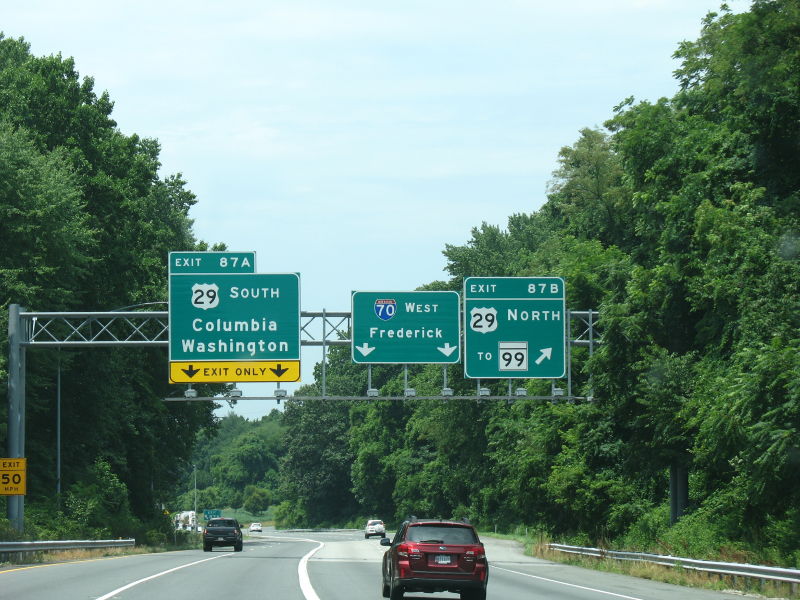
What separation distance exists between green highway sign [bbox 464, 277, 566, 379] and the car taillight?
17150mm

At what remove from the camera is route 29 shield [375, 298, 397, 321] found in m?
36.9

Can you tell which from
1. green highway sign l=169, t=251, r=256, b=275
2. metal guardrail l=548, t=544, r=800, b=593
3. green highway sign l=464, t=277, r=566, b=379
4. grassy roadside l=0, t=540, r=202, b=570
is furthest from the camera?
green highway sign l=464, t=277, r=566, b=379

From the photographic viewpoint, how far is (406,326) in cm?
3681

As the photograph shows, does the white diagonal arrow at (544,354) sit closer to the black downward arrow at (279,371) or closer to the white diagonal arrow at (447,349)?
the white diagonal arrow at (447,349)

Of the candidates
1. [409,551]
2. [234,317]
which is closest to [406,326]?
[234,317]

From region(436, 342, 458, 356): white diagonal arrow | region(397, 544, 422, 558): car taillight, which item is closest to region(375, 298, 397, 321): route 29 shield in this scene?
region(436, 342, 458, 356): white diagonal arrow

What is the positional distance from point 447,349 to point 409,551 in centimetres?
1678

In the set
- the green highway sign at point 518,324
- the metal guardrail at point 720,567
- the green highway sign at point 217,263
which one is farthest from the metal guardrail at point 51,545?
the metal guardrail at point 720,567

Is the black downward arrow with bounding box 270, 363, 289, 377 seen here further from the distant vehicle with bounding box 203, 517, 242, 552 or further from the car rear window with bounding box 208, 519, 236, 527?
the car rear window with bounding box 208, 519, 236, 527

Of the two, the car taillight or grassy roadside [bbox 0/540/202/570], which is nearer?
the car taillight

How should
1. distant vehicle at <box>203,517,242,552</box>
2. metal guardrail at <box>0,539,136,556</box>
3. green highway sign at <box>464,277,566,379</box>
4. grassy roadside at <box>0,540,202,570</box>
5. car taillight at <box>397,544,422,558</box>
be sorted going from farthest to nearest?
distant vehicle at <box>203,517,242,552</box> < green highway sign at <box>464,277,566,379</box> < grassy roadside at <box>0,540,202,570</box> < metal guardrail at <box>0,539,136,556</box> < car taillight at <box>397,544,422,558</box>

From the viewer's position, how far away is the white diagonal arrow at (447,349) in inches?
1443

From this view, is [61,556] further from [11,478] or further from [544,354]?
[544,354]

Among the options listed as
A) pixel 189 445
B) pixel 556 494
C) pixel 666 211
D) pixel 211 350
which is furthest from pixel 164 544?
pixel 666 211
